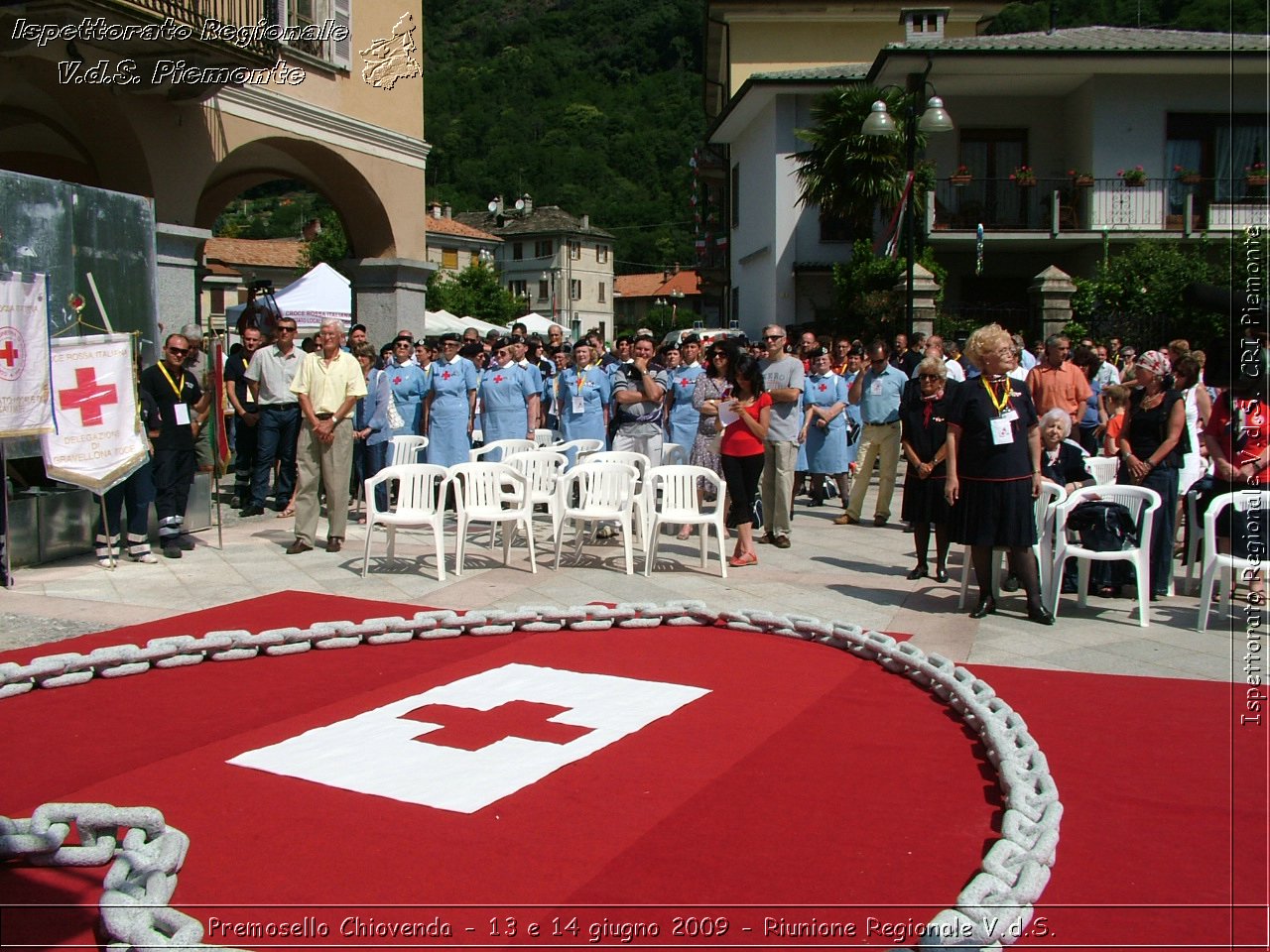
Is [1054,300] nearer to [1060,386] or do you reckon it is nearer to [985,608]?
[1060,386]

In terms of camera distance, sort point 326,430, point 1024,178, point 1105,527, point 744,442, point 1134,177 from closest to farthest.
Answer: point 1105,527
point 744,442
point 326,430
point 1134,177
point 1024,178

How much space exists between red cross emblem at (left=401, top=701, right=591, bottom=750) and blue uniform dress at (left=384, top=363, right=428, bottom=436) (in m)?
7.14

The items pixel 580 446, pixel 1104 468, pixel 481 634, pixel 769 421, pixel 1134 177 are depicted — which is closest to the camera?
pixel 481 634

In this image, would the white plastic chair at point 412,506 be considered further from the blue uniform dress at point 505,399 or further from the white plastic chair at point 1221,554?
the white plastic chair at point 1221,554

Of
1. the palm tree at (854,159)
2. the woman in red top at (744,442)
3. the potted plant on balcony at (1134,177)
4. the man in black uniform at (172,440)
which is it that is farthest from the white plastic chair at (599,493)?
the potted plant on balcony at (1134,177)

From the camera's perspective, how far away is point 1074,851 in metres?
3.94

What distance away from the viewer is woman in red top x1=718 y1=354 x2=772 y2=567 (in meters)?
9.32

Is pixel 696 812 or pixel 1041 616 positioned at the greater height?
pixel 1041 616

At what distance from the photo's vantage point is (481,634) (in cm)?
702

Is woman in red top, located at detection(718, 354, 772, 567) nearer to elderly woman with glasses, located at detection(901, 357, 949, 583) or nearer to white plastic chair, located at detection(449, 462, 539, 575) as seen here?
elderly woman with glasses, located at detection(901, 357, 949, 583)

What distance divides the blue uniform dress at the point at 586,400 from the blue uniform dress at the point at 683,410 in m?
0.72

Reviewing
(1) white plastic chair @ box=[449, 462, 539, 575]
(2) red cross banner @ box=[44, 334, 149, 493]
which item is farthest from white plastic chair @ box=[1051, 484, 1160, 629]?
(2) red cross banner @ box=[44, 334, 149, 493]

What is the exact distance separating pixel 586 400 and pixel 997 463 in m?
5.84

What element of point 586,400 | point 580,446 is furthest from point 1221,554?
point 586,400
